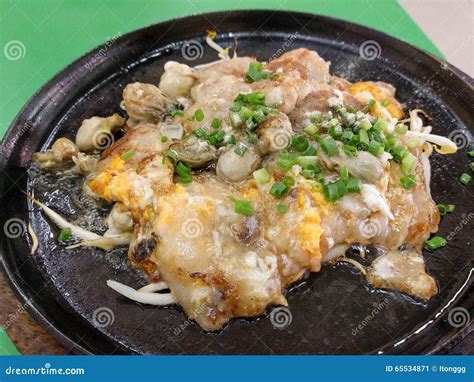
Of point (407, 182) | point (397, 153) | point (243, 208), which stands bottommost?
point (243, 208)

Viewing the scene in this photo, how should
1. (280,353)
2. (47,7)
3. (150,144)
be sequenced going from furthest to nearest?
(47,7) < (150,144) < (280,353)

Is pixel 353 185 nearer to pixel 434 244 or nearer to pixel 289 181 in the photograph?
pixel 289 181

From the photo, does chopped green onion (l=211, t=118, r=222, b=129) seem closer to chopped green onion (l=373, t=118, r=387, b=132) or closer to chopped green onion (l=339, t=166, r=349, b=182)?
chopped green onion (l=339, t=166, r=349, b=182)

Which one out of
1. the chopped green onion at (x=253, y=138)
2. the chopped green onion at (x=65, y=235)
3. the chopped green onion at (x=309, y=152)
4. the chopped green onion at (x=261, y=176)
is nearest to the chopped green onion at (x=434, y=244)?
the chopped green onion at (x=309, y=152)

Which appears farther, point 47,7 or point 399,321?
point 47,7

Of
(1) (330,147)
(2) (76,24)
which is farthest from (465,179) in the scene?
(2) (76,24)

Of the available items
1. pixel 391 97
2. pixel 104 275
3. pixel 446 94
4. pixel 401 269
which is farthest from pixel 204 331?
pixel 446 94

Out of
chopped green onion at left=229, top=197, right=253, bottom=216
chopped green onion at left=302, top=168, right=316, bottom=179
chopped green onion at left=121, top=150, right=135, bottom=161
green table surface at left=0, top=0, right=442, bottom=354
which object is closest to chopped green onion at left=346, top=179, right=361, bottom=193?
chopped green onion at left=302, top=168, right=316, bottom=179

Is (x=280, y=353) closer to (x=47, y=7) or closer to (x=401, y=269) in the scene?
(x=401, y=269)
